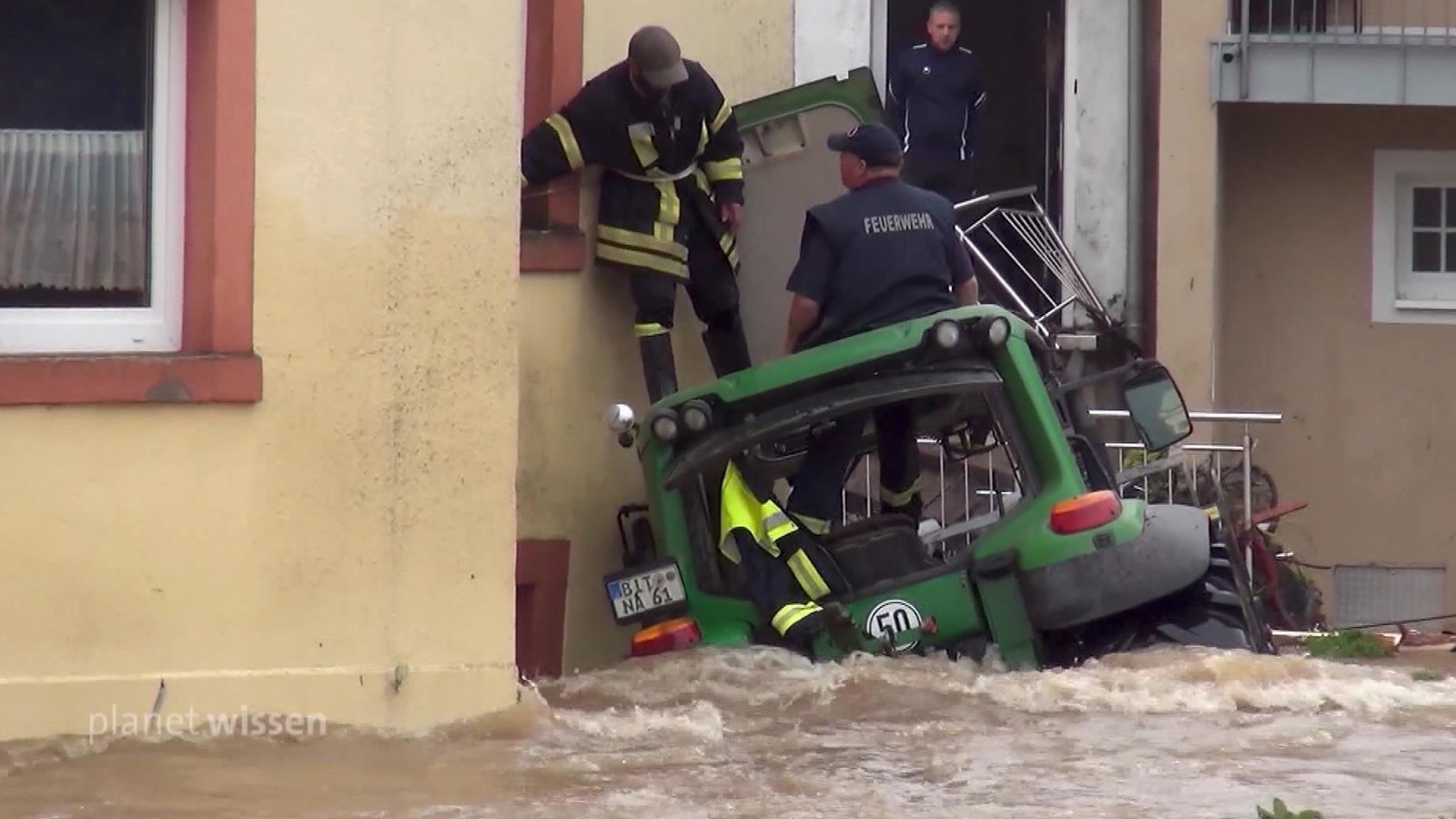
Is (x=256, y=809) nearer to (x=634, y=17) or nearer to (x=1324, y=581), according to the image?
→ (x=634, y=17)

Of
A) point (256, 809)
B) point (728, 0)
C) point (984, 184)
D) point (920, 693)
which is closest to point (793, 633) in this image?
point (920, 693)

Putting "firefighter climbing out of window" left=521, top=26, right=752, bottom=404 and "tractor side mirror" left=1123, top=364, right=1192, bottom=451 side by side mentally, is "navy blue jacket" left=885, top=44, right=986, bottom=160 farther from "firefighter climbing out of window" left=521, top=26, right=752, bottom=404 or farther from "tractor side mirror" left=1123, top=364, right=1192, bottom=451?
"tractor side mirror" left=1123, top=364, right=1192, bottom=451

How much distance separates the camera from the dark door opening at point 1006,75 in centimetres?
1422

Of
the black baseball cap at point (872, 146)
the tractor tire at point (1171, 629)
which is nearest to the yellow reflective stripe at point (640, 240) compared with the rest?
the black baseball cap at point (872, 146)

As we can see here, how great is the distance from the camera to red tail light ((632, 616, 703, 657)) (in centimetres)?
819

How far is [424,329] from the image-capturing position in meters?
6.67

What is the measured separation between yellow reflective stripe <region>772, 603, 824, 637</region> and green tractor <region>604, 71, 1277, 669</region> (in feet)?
0.31

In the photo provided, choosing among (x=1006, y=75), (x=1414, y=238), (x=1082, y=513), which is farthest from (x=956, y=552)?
(x=1006, y=75)

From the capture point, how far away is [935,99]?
13.0m

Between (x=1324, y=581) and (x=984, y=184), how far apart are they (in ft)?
10.6

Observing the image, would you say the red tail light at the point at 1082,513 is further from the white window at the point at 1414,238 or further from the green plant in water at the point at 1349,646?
the white window at the point at 1414,238

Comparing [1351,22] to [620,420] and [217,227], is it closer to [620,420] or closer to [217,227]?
[620,420]

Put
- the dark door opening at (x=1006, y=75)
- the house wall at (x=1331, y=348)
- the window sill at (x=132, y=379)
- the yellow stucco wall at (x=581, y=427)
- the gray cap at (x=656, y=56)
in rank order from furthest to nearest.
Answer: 1. the dark door opening at (x=1006, y=75)
2. the house wall at (x=1331, y=348)
3. the yellow stucco wall at (x=581, y=427)
4. the gray cap at (x=656, y=56)
5. the window sill at (x=132, y=379)

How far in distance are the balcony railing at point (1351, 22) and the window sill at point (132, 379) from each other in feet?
25.7
